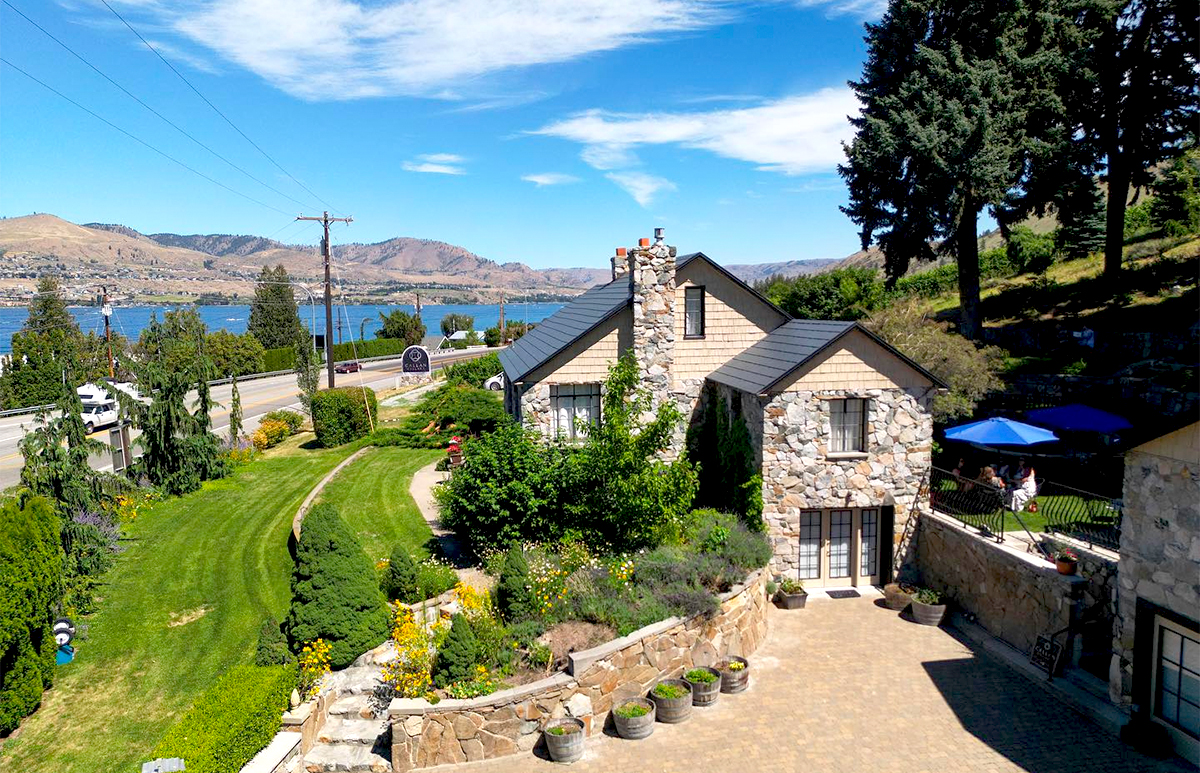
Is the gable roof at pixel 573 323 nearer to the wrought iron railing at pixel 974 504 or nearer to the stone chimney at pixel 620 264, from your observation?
the stone chimney at pixel 620 264

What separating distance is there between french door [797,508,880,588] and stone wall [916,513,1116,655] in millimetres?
1133

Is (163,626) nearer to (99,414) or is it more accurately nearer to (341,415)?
(341,415)

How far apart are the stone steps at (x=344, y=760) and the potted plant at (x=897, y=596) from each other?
459 inches

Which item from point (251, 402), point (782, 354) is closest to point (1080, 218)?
point (782, 354)

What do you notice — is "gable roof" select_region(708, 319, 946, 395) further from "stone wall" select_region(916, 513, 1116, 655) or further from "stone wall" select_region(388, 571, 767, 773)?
"stone wall" select_region(388, 571, 767, 773)

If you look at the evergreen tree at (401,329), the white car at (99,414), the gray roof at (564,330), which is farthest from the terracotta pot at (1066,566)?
the evergreen tree at (401,329)

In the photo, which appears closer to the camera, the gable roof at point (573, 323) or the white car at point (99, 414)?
the gable roof at point (573, 323)

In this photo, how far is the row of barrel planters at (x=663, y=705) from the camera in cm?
1168

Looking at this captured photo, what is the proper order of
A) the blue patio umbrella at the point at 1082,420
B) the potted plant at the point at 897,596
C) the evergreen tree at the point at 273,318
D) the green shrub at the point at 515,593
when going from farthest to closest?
the evergreen tree at the point at 273,318 → the blue patio umbrella at the point at 1082,420 → the potted plant at the point at 897,596 → the green shrub at the point at 515,593

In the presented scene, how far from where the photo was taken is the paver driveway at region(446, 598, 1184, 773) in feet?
37.7

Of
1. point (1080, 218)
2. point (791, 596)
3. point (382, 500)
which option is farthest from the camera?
point (1080, 218)

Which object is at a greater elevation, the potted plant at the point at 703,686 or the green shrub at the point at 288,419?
the green shrub at the point at 288,419

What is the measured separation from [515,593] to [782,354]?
899 centimetres

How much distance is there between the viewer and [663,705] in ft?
42.0
